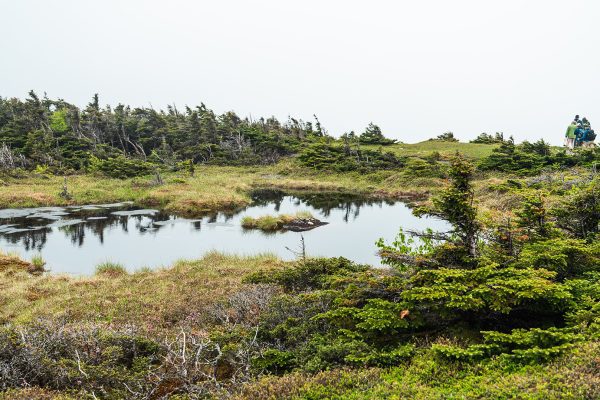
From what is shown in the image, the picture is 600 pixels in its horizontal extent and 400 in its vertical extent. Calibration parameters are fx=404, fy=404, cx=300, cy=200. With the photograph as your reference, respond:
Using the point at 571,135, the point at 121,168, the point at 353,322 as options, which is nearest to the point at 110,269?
the point at 353,322

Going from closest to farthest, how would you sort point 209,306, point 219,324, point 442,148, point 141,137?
point 219,324
point 209,306
point 442,148
point 141,137

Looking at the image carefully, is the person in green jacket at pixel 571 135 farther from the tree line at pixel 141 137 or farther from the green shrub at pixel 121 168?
the green shrub at pixel 121 168

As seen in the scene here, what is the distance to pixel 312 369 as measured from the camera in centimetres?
661

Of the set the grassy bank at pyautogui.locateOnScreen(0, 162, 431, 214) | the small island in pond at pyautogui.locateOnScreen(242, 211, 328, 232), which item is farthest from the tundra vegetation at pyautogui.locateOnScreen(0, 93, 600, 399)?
the grassy bank at pyautogui.locateOnScreen(0, 162, 431, 214)

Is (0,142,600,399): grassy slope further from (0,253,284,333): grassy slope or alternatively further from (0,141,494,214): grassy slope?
(0,141,494,214): grassy slope

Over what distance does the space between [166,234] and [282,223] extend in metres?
8.09

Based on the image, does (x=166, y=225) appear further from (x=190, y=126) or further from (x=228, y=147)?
(x=190, y=126)

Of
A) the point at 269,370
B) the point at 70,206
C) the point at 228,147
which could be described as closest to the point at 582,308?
the point at 269,370

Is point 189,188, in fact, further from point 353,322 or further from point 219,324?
point 353,322

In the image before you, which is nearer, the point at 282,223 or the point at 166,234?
the point at 166,234

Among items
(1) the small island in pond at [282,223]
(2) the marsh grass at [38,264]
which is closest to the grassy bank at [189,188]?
(1) the small island in pond at [282,223]

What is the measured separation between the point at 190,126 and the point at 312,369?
80293 millimetres

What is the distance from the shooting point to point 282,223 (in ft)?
96.9

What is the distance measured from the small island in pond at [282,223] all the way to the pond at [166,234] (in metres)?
0.85
